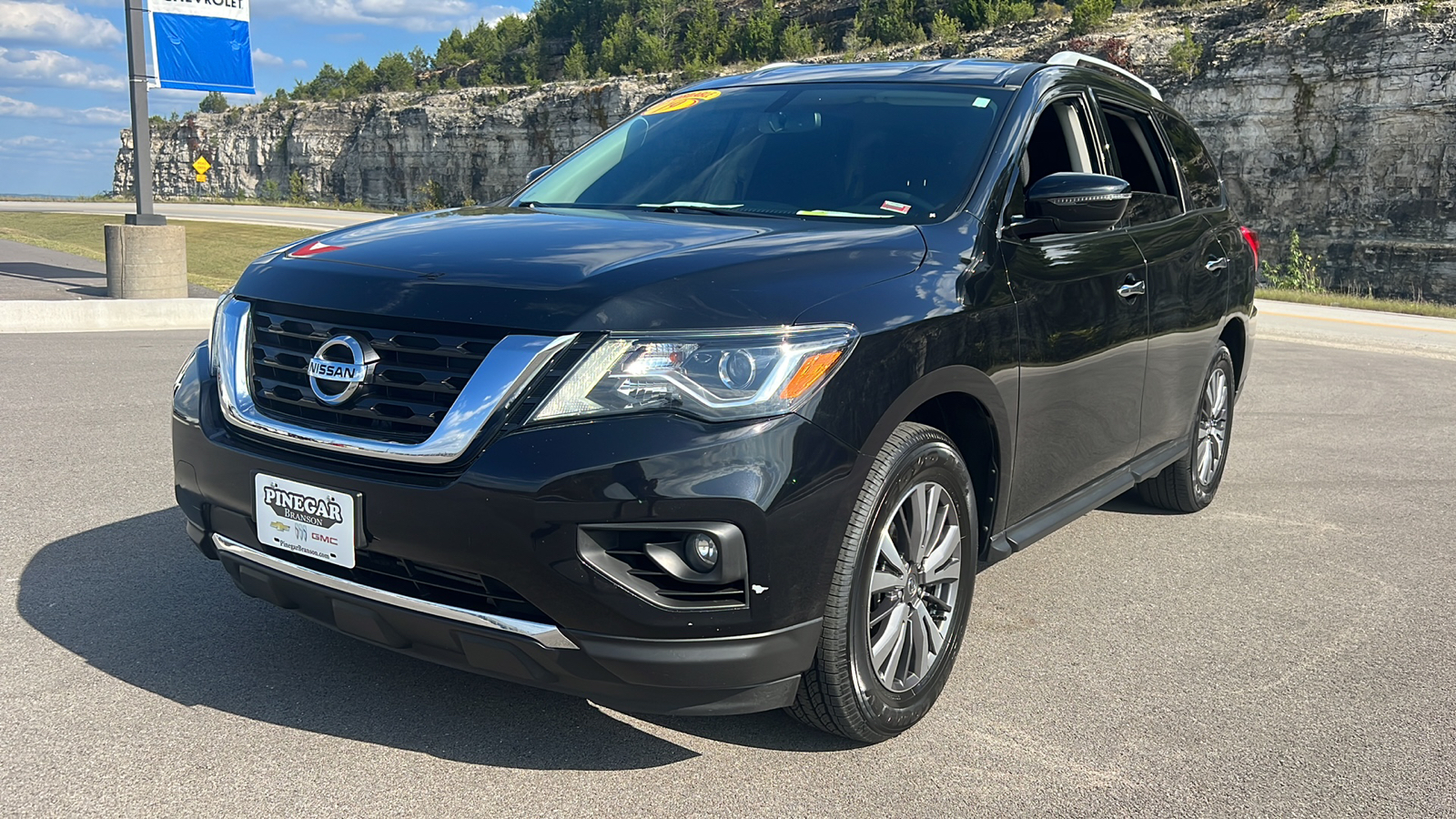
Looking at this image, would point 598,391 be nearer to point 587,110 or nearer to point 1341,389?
point 1341,389

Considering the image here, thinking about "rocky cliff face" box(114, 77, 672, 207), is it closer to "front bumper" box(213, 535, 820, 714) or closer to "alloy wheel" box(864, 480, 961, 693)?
"alloy wheel" box(864, 480, 961, 693)

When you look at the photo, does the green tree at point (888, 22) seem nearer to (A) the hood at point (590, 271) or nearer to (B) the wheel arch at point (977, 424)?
(B) the wheel arch at point (977, 424)

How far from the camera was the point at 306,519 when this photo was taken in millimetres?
3010

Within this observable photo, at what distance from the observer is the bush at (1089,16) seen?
4076 cm

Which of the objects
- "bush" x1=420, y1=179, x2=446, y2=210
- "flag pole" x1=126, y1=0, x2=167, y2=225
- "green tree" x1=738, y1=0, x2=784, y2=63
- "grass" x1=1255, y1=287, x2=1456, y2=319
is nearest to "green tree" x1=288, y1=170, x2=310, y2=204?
"bush" x1=420, y1=179, x2=446, y2=210

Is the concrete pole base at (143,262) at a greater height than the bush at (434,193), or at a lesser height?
lesser

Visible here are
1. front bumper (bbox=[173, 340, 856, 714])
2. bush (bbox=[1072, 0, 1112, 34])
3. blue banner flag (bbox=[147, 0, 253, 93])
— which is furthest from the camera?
bush (bbox=[1072, 0, 1112, 34])

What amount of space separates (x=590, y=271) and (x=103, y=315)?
11.0 m

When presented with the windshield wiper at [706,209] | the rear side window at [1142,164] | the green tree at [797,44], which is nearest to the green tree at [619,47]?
the green tree at [797,44]

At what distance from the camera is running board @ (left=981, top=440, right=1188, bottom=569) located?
154 inches

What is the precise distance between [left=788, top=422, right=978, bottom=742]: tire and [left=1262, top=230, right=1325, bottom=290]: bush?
3076cm

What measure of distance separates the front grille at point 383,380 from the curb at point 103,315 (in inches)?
396

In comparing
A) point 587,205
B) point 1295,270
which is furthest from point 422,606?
point 1295,270

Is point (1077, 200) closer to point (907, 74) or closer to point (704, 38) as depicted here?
point (907, 74)
